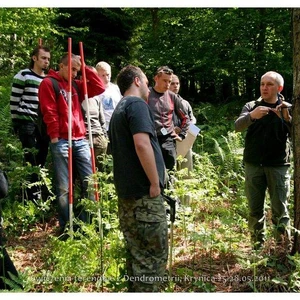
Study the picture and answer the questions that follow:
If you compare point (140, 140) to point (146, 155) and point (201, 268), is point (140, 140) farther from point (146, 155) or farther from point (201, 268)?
point (201, 268)

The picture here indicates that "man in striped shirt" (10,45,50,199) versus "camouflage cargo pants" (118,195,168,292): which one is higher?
→ "man in striped shirt" (10,45,50,199)

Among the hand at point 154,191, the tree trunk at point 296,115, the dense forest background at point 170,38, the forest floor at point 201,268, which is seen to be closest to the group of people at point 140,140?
the hand at point 154,191

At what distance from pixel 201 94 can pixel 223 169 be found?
745 centimetres

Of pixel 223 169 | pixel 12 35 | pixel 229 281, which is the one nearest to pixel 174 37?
pixel 12 35

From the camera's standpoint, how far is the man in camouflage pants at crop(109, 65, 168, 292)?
9.30 ft

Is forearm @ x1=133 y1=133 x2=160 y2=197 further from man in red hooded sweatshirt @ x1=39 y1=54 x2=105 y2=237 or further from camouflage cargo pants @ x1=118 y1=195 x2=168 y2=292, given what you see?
man in red hooded sweatshirt @ x1=39 y1=54 x2=105 y2=237

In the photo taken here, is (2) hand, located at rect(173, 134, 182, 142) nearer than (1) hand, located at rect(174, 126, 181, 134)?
Yes

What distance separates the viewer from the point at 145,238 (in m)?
2.93

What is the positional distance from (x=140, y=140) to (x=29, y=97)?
9.46ft

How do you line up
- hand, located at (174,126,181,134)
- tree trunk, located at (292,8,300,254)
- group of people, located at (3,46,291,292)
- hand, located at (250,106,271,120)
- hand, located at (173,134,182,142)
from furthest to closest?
hand, located at (174,126,181,134) < hand, located at (173,134,182,142) < hand, located at (250,106,271,120) < tree trunk, located at (292,8,300,254) < group of people, located at (3,46,291,292)

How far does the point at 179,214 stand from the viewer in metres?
4.45

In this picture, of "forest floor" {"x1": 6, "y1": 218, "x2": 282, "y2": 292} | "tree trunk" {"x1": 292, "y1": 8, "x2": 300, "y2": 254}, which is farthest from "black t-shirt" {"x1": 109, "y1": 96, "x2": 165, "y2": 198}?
"tree trunk" {"x1": 292, "y1": 8, "x2": 300, "y2": 254}

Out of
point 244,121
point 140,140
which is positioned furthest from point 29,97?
point 140,140

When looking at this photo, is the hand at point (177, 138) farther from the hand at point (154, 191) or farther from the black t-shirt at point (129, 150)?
the hand at point (154, 191)
